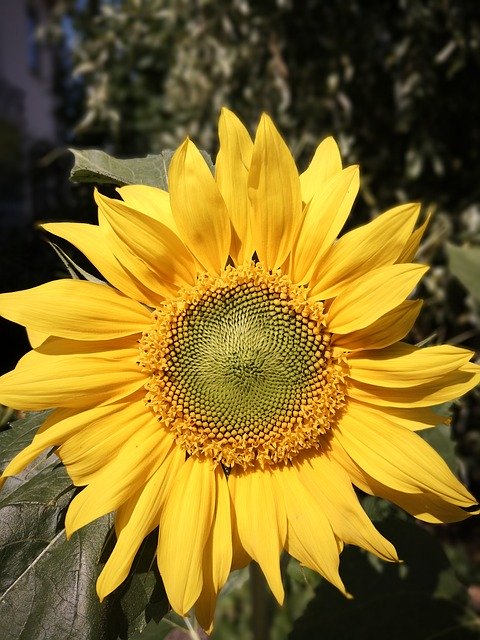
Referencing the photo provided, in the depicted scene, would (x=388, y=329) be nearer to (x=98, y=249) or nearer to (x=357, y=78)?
(x=98, y=249)

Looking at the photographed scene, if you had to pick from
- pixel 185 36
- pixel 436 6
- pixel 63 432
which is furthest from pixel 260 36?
pixel 63 432

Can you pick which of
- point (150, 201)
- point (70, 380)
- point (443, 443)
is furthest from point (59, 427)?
point (443, 443)

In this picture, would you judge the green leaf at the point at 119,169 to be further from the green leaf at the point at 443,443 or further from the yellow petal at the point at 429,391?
the green leaf at the point at 443,443

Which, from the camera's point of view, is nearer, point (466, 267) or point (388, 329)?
point (388, 329)

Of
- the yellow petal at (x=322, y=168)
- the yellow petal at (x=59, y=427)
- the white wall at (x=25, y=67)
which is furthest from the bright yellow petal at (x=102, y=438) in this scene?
the white wall at (x=25, y=67)

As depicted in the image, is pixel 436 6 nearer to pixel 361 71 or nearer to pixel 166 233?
pixel 361 71

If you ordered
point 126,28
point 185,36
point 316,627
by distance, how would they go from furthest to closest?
point 126,28
point 185,36
point 316,627
